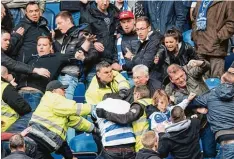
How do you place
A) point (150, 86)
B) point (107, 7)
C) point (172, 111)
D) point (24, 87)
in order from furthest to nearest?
point (107, 7) < point (24, 87) < point (150, 86) < point (172, 111)

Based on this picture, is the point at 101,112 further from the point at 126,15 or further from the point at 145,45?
the point at 126,15

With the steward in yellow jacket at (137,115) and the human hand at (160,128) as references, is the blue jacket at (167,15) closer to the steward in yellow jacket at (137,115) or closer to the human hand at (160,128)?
the steward in yellow jacket at (137,115)

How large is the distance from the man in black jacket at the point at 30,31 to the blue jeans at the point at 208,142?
3597mm

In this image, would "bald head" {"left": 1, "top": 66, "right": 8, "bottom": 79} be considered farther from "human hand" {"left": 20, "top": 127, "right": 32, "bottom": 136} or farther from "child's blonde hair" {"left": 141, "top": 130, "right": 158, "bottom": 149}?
"child's blonde hair" {"left": 141, "top": 130, "right": 158, "bottom": 149}

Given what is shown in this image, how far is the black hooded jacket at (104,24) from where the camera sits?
49.0 feet

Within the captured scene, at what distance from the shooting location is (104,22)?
15.2 meters

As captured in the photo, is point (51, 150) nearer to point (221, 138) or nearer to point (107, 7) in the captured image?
point (221, 138)

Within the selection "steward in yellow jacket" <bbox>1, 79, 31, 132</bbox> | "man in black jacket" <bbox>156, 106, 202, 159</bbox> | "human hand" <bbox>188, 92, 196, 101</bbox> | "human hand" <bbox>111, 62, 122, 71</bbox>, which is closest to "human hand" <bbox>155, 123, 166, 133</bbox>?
"man in black jacket" <bbox>156, 106, 202, 159</bbox>

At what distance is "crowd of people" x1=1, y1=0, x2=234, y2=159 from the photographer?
39.3ft

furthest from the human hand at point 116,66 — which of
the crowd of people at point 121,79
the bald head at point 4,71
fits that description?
the bald head at point 4,71

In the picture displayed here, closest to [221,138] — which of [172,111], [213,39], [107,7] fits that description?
[172,111]

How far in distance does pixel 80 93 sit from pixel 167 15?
7.45 ft

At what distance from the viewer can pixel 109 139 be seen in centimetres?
1205

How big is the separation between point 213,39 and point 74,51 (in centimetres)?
229
